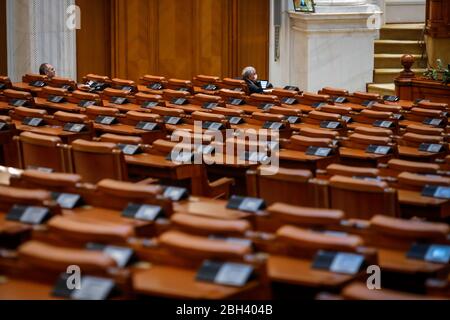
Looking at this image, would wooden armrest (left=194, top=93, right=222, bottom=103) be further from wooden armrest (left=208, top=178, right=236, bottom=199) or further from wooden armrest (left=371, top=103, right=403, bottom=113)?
wooden armrest (left=208, top=178, right=236, bottom=199)

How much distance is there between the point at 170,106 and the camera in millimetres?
10836

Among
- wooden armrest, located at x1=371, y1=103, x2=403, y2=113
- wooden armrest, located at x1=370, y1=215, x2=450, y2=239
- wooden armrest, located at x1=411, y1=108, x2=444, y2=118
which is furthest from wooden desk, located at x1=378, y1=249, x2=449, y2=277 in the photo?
wooden armrest, located at x1=371, y1=103, x2=403, y2=113

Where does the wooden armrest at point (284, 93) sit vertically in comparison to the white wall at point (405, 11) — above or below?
below

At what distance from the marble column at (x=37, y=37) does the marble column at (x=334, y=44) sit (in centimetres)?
332

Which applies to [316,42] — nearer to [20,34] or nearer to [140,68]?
[140,68]

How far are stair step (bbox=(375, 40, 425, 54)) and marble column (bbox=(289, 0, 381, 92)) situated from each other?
0.59 metres

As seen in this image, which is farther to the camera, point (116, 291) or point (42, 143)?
point (42, 143)

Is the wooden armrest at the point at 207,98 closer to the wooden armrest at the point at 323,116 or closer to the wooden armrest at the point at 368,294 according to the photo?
the wooden armrest at the point at 323,116

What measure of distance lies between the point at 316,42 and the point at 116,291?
38.2ft

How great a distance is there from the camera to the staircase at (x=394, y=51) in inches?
639

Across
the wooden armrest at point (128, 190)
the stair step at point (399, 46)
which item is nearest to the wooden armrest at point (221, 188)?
the wooden armrest at point (128, 190)

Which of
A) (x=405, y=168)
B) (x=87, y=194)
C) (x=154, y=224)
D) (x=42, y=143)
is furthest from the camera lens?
(x=42, y=143)

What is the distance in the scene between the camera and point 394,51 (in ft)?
55.0

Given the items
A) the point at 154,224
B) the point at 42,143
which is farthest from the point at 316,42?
the point at 154,224
